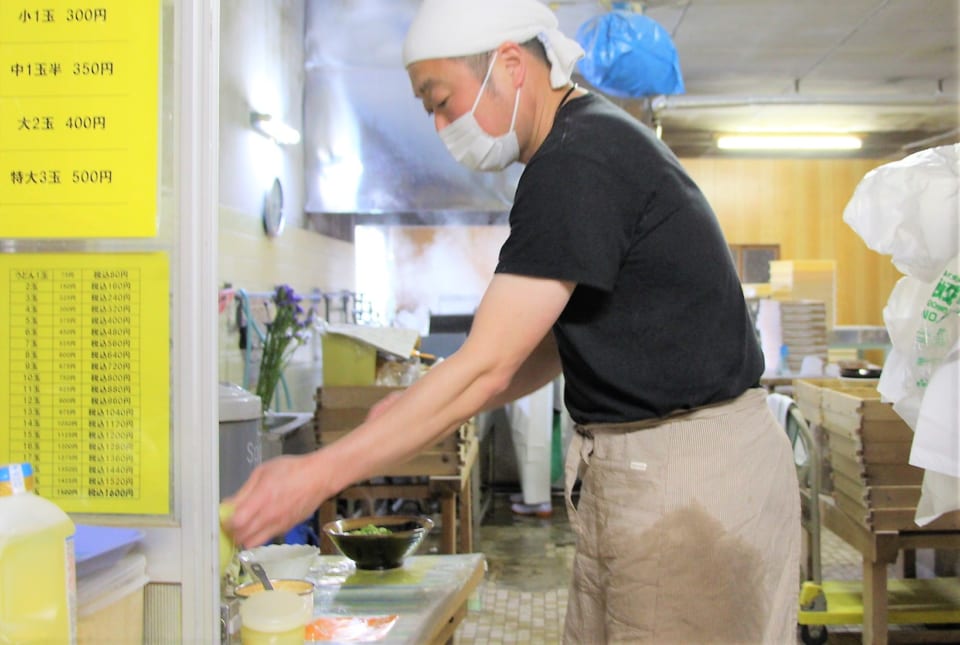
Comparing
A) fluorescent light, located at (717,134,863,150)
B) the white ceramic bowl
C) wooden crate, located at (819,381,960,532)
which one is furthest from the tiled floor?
fluorescent light, located at (717,134,863,150)

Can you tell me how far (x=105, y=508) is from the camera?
101cm

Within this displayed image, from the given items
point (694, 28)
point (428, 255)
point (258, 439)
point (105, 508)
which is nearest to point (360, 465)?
point (105, 508)

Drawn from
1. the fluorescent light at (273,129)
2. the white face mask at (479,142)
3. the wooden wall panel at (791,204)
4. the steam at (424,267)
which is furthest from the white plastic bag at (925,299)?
the wooden wall panel at (791,204)

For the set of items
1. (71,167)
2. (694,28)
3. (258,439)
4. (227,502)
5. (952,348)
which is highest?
(694,28)

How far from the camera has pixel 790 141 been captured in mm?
7809

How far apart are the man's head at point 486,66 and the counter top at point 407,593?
2.66ft

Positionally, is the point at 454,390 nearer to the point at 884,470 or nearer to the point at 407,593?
the point at 407,593

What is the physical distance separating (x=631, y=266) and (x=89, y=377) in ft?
2.54

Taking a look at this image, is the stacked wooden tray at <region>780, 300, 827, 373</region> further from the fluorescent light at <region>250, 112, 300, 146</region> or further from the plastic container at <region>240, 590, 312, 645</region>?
the plastic container at <region>240, 590, 312, 645</region>

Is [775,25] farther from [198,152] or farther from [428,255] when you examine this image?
[198,152]

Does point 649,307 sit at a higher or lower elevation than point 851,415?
higher

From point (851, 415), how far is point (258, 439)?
6.22 feet

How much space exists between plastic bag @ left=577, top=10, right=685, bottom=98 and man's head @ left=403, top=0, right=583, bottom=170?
9.24 ft

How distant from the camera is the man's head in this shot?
144cm
